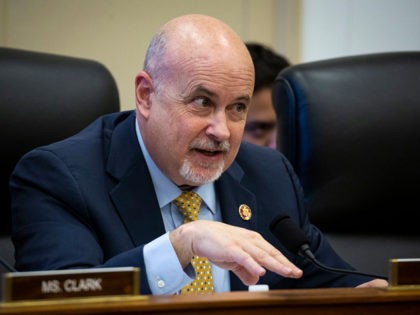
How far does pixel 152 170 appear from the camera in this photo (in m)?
1.93

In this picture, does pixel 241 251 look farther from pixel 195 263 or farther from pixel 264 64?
pixel 264 64

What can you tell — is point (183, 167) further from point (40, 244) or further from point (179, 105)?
point (40, 244)

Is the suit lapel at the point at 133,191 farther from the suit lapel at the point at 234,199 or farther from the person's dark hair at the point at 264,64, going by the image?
A: the person's dark hair at the point at 264,64

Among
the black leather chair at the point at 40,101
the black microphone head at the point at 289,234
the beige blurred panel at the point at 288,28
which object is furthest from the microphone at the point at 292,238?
the beige blurred panel at the point at 288,28

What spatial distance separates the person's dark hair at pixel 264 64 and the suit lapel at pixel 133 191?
1338 mm

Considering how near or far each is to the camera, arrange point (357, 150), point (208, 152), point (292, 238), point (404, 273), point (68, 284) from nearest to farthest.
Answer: point (68, 284) → point (404, 273) → point (292, 238) → point (208, 152) → point (357, 150)

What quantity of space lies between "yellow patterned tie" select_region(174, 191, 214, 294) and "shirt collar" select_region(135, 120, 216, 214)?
17 mm

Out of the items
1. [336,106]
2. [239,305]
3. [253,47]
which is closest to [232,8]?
[253,47]

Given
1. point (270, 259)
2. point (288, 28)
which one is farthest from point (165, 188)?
point (288, 28)

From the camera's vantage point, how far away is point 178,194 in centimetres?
190

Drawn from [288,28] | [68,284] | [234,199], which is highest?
[288,28]

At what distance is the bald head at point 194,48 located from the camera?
1.80 m

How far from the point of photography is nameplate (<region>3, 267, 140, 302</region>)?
1.05m

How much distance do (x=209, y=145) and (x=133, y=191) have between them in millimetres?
220
